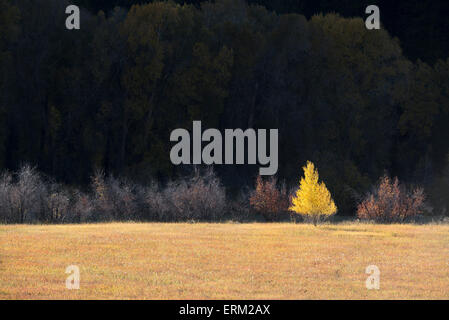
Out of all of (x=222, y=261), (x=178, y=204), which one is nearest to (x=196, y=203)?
(x=178, y=204)

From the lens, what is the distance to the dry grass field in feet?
50.4

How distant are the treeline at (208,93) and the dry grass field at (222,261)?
52.3 ft

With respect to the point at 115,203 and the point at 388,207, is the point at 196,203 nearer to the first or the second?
the point at 115,203

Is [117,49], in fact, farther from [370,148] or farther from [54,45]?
[370,148]

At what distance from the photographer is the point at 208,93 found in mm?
46000

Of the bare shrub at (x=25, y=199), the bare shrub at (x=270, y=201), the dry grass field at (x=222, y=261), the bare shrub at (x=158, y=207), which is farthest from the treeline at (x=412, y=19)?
the dry grass field at (x=222, y=261)

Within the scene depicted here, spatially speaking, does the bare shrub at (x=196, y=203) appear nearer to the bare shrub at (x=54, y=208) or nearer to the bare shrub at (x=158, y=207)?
the bare shrub at (x=158, y=207)

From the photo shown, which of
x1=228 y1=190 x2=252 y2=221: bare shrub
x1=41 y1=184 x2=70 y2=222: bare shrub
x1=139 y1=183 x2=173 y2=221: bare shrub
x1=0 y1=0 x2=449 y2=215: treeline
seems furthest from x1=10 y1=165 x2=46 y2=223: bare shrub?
x1=0 y1=0 x2=449 y2=215: treeline

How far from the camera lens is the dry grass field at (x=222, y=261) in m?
15.4

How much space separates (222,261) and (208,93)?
27319 mm

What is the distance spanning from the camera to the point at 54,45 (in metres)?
45.0

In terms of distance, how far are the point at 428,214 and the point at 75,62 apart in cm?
2005

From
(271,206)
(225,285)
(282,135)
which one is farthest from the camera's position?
(282,135)

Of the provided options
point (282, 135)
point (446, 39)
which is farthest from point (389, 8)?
point (282, 135)
